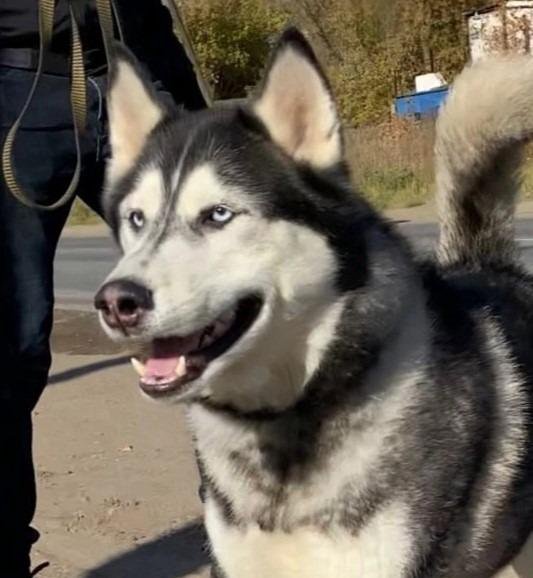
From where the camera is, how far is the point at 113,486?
205 inches

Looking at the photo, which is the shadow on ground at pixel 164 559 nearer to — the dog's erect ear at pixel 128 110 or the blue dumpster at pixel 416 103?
the dog's erect ear at pixel 128 110

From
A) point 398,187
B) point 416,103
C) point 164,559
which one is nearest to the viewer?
point 164,559

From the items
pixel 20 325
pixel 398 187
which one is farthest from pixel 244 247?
pixel 398 187

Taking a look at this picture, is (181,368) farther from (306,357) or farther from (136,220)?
(136,220)

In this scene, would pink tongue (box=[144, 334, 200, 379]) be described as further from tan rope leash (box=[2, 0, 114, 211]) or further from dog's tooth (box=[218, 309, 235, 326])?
tan rope leash (box=[2, 0, 114, 211])

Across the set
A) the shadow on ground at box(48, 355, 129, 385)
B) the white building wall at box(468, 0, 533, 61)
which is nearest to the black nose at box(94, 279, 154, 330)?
the shadow on ground at box(48, 355, 129, 385)

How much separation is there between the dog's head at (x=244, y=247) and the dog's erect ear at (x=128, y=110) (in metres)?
0.12

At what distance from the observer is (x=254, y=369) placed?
281 centimetres

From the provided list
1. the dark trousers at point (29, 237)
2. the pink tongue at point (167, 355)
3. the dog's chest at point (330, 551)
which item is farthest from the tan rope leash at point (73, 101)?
the dog's chest at point (330, 551)

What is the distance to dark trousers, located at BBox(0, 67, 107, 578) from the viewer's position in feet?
12.0

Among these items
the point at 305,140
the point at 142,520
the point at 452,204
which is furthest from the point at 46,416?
the point at 305,140

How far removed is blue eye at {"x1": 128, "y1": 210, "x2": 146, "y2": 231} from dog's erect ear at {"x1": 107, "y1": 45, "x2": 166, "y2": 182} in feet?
0.73

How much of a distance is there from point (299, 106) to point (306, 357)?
1.97ft

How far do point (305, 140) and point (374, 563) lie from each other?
1.00m
